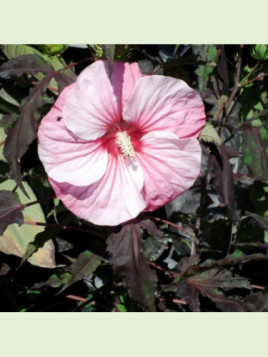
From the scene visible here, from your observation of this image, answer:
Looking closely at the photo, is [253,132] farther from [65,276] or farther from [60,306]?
[60,306]

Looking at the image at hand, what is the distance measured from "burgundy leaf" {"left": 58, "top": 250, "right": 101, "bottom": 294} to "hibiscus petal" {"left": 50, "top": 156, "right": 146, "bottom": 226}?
17 centimetres

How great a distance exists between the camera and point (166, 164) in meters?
1.07

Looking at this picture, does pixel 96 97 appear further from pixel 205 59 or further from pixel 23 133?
pixel 205 59

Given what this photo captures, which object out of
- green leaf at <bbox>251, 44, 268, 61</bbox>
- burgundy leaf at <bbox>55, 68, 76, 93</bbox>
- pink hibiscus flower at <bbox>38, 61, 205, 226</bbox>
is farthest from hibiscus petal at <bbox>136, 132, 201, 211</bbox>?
green leaf at <bbox>251, 44, 268, 61</bbox>

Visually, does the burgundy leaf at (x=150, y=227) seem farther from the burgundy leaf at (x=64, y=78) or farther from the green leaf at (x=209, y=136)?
the burgundy leaf at (x=64, y=78)

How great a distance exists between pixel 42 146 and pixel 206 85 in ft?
1.98

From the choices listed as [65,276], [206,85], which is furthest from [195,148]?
[65,276]

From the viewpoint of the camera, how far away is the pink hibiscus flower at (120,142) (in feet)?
3.27

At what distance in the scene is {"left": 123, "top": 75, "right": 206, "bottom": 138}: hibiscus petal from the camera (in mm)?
996

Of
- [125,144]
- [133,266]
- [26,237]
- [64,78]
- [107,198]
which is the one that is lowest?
[26,237]

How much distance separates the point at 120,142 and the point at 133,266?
0.26m

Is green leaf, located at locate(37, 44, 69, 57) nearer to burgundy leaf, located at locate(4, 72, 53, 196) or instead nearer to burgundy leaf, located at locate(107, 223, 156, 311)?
burgundy leaf, located at locate(4, 72, 53, 196)

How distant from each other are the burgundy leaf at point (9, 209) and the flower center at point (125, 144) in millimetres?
265

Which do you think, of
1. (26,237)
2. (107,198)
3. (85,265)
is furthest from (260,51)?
(26,237)
